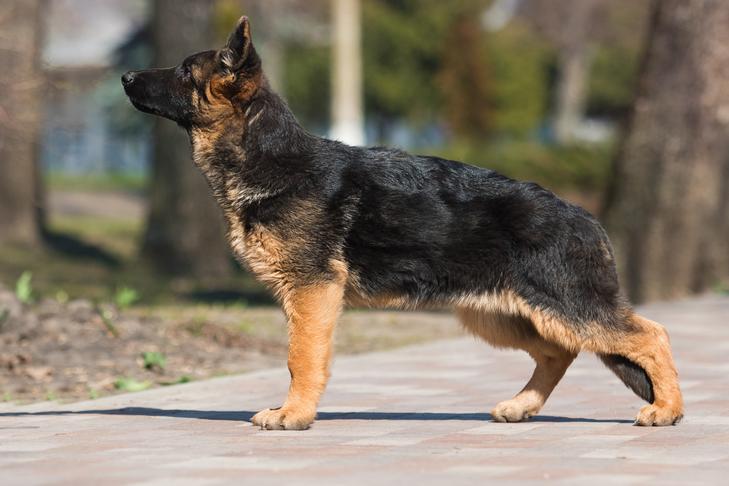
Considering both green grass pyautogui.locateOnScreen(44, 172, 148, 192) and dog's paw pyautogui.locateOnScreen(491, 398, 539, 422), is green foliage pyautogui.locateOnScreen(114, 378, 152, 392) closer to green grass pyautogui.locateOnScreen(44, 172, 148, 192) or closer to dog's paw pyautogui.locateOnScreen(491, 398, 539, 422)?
dog's paw pyautogui.locateOnScreen(491, 398, 539, 422)

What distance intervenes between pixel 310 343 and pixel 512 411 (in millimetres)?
1069

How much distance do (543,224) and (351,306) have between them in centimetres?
107

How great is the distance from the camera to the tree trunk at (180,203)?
18.6m

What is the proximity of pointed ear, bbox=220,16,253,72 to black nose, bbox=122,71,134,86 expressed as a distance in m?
0.53

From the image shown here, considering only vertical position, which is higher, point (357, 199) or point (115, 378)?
point (357, 199)

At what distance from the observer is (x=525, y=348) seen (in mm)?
7457

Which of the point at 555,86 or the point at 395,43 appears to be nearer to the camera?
the point at 395,43

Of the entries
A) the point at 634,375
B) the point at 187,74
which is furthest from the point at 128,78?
the point at 634,375

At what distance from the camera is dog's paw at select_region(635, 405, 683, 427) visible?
694 centimetres

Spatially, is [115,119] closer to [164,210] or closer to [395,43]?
[395,43]

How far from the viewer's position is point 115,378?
30.8ft

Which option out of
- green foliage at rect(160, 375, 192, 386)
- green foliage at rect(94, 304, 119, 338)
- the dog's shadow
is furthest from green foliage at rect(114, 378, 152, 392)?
green foliage at rect(94, 304, 119, 338)

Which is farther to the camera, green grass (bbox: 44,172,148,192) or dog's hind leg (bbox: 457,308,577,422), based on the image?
green grass (bbox: 44,172,148,192)

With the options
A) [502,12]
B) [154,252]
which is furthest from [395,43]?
[154,252]
